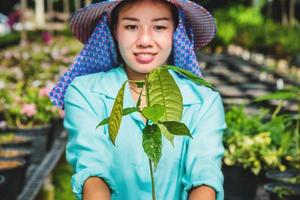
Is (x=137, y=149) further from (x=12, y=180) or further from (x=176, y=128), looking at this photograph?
(x=12, y=180)

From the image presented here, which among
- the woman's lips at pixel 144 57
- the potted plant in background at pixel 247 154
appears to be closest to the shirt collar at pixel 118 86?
the woman's lips at pixel 144 57

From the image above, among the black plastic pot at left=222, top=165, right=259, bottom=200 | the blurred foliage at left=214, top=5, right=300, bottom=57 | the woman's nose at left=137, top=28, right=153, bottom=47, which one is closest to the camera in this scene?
the woman's nose at left=137, top=28, right=153, bottom=47

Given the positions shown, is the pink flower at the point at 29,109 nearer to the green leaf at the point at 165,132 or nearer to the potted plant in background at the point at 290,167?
the potted plant in background at the point at 290,167

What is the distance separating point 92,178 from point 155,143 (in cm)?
43

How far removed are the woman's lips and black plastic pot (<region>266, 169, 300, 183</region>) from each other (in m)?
1.87

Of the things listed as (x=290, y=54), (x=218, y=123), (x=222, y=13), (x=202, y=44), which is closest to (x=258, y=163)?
(x=202, y=44)

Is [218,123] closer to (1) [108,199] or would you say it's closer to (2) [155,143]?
(1) [108,199]

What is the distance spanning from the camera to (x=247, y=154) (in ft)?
14.4

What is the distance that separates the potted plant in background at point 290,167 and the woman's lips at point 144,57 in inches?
48.5

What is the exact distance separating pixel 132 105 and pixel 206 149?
11.2 inches

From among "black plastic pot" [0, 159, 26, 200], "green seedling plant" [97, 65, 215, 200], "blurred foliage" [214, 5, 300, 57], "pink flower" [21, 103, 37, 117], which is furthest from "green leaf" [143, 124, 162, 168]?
"blurred foliage" [214, 5, 300, 57]

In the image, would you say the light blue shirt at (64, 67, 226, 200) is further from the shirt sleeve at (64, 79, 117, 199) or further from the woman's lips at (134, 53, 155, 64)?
the woman's lips at (134, 53, 155, 64)

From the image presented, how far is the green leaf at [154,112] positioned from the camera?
4.91 feet

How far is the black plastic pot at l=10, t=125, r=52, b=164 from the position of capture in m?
6.06
